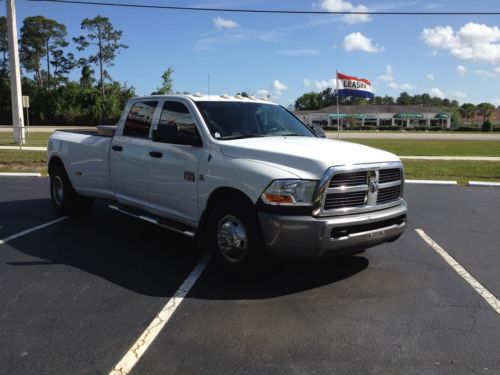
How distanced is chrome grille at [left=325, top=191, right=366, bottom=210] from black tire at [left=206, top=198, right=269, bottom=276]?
703 millimetres

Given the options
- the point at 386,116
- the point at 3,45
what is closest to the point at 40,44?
the point at 3,45

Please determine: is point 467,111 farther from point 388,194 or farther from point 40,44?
point 388,194

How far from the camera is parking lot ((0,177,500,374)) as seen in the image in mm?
3338

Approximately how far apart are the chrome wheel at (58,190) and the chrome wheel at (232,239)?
4146mm

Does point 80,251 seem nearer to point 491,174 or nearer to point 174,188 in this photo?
point 174,188

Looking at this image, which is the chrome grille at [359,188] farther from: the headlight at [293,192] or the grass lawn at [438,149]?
the grass lawn at [438,149]

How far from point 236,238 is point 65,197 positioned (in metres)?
4.25

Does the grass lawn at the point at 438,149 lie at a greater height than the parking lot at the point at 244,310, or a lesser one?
greater

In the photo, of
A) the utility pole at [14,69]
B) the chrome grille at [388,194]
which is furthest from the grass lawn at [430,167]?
the chrome grille at [388,194]

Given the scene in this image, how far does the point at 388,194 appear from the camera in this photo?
16.6 ft

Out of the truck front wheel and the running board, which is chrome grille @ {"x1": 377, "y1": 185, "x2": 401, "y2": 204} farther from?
the running board

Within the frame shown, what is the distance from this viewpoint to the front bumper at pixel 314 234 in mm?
4363

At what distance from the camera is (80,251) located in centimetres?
596

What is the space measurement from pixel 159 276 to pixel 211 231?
2.35 ft
